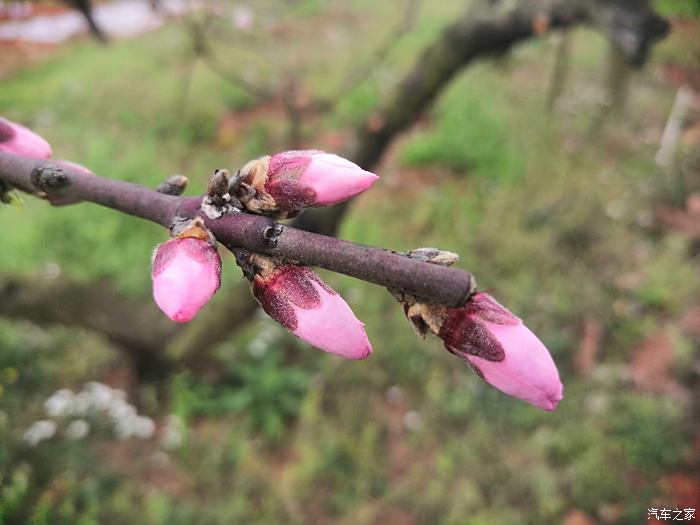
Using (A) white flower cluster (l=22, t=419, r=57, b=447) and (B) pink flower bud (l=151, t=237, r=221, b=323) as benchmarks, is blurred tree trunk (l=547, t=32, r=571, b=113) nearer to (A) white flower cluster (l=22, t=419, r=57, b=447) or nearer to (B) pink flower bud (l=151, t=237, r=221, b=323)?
(B) pink flower bud (l=151, t=237, r=221, b=323)

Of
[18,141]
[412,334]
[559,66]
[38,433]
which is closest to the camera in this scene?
[18,141]

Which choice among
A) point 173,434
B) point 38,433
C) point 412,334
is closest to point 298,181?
point 38,433

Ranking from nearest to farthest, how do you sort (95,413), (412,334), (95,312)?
(95,312), (95,413), (412,334)

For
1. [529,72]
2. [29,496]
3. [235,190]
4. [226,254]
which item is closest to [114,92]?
[226,254]

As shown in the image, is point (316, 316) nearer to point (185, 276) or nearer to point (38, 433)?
point (185, 276)

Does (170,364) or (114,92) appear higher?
(170,364)

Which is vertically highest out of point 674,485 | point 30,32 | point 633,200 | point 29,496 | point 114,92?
point 633,200

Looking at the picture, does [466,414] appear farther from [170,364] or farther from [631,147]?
[631,147]
